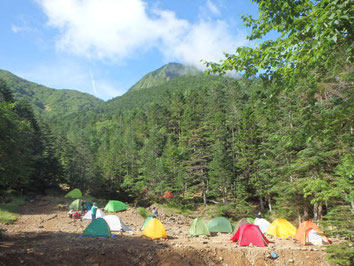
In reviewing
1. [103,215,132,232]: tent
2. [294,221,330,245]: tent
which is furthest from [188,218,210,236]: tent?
[294,221,330,245]: tent

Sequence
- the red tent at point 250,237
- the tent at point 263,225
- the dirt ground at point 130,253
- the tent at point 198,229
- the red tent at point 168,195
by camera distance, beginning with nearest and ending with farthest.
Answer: the dirt ground at point 130,253, the red tent at point 250,237, the tent at point 198,229, the tent at point 263,225, the red tent at point 168,195

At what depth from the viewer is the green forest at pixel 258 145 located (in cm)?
392

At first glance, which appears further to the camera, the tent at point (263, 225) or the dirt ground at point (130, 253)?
the tent at point (263, 225)

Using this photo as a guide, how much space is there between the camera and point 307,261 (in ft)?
29.5

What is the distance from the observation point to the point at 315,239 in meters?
11.3

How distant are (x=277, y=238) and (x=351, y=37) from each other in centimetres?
1262

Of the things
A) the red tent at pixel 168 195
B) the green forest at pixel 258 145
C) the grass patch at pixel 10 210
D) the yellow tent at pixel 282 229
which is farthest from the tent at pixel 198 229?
the red tent at pixel 168 195

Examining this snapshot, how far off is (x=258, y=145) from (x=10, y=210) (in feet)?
82.1

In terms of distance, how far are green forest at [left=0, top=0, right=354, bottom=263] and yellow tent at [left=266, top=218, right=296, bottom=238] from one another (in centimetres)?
259

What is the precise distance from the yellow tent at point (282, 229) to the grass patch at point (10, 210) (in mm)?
16899

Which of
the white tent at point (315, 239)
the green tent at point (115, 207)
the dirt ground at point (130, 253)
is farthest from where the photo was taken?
the green tent at point (115, 207)

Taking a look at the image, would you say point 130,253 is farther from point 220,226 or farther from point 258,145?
point 258,145

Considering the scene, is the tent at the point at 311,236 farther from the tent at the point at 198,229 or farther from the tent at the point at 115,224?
the tent at the point at 115,224

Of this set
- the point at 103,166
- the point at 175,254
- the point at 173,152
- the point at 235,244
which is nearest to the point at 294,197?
the point at 235,244
